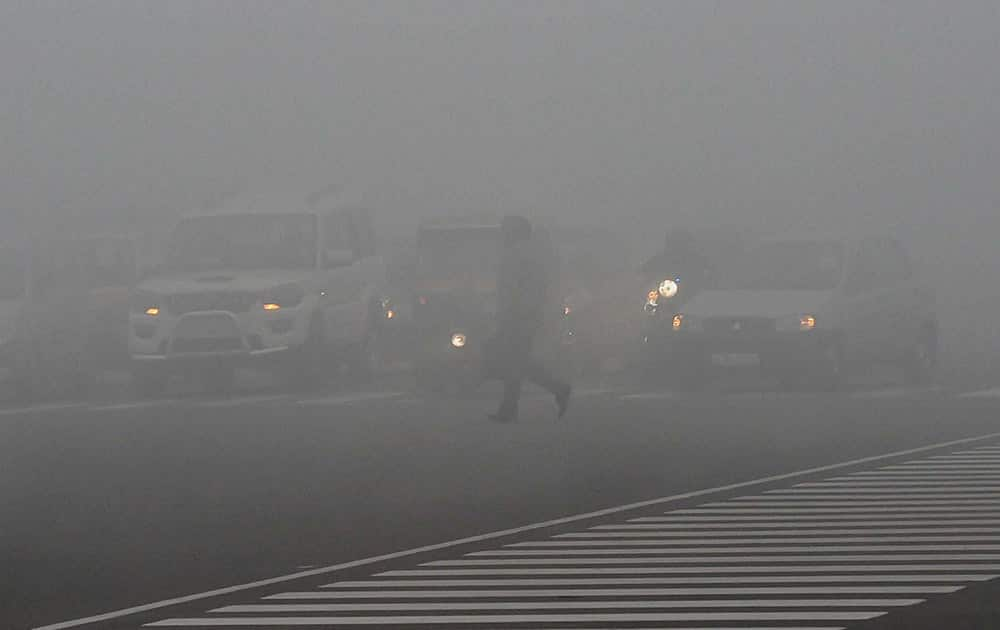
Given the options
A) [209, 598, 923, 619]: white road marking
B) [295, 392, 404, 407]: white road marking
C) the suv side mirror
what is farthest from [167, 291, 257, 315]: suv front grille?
[209, 598, 923, 619]: white road marking

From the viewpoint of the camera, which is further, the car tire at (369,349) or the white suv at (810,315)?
the car tire at (369,349)

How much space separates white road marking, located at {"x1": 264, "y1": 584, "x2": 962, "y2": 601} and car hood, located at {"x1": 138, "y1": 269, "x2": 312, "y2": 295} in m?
15.0

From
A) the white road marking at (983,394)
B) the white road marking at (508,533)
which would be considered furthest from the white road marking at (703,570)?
the white road marking at (983,394)

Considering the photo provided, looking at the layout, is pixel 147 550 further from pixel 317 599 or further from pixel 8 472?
pixel 8 472

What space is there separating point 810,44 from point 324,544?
117ft

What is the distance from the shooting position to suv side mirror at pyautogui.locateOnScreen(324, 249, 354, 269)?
24391 millimetres

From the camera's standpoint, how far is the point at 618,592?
9.34m

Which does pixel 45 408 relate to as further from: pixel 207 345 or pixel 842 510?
pixel 842 510

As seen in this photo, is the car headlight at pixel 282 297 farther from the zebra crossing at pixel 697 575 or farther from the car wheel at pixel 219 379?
the zebra crossing at pixel 697 575

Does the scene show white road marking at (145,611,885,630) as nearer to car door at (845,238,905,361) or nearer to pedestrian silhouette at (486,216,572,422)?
pedestrian silhouette at (486,216,572,422)

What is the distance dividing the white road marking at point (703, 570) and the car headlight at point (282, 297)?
14.3 meters

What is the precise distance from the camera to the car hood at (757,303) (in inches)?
901

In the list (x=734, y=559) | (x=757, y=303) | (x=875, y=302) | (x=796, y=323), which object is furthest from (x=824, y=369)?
(x=734, y=559)

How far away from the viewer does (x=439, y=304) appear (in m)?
24.0
